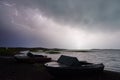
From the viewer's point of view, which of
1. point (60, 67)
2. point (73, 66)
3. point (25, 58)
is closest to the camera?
point (60, 67)

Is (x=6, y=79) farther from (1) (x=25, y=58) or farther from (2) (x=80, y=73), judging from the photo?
(1) (x=25, y=58)

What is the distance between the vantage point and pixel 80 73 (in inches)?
694

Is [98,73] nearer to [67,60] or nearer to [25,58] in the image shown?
[67,60]

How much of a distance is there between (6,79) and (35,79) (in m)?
3.12

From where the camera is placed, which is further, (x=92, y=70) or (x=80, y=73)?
(x=92, y=70)

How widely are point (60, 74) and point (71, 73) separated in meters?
1.30

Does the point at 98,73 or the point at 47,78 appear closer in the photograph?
the point at 47,78

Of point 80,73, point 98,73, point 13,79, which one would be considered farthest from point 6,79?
point 98,73

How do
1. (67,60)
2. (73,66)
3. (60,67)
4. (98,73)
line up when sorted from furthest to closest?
(98,73) < (67,60) < (73,66) < (60,67)

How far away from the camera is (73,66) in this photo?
672 inches

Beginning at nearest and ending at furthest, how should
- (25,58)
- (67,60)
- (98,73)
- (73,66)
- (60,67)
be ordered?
(60,67)
(73,66)
(67,60)
(98,73)
(25,58)

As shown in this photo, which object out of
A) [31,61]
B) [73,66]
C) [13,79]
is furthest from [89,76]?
[31,61]

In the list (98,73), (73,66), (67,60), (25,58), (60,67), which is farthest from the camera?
(25,58)

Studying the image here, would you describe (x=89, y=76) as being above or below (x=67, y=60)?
below
